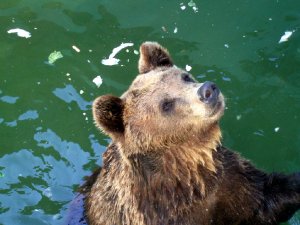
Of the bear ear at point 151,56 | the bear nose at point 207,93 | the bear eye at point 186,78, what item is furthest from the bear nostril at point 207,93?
the bear ear at point 151,56

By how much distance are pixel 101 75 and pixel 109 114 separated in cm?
357

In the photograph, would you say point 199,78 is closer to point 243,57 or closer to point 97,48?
point 243,57

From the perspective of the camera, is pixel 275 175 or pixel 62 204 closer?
pixel 275 175

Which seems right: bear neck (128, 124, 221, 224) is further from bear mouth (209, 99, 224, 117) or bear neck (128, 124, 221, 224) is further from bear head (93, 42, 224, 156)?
bear mouth (209, 99, 224, 117)

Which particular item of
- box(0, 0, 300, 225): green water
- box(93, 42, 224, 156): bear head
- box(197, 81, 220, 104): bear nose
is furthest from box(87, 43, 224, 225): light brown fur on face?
box(0, 0, 300, 225): green water

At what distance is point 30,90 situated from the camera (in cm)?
946

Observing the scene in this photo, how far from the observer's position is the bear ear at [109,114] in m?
5.85

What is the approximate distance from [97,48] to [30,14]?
4.91 feet

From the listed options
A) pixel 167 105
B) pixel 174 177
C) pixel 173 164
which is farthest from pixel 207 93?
pixel 174 177

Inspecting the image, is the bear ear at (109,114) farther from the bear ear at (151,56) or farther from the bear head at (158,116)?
the bear ear at (151,56)

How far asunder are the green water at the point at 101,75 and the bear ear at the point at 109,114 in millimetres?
2528

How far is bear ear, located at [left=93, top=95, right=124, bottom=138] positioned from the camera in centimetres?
585

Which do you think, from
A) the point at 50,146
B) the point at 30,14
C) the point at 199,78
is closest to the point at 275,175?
the point at 199,78

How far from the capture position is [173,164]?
241 inches
